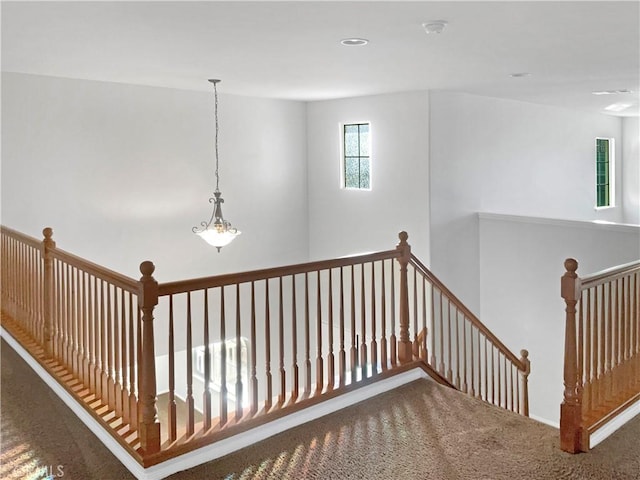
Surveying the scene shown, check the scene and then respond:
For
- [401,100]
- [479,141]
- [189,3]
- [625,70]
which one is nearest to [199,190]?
[401,100]

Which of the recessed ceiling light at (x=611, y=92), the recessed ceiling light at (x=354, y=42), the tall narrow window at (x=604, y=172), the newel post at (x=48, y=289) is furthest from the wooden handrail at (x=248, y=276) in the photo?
the tall narrow window at (x=604, y=172)

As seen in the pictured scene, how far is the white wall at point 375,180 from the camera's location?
299 inches

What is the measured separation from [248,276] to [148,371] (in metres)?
0.77

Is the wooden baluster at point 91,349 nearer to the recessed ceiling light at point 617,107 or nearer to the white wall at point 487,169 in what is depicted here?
the white wall at point 487,169

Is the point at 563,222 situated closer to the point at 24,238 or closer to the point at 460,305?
the point at 460,305

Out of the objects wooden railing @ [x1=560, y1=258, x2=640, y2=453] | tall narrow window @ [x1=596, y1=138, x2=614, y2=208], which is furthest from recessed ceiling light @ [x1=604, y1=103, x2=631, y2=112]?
wooden railing @ [x1=560, y1=258, x2=640, y2=453]

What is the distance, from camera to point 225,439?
334cm

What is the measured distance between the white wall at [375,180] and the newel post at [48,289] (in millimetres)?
4558

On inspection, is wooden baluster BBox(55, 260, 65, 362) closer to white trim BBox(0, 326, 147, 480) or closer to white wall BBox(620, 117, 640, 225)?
white trim BBox(0, 326, 147, 480)

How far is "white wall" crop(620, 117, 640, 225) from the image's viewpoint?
11758 millimetres

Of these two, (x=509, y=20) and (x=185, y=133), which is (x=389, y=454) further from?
(x=185, y=133)

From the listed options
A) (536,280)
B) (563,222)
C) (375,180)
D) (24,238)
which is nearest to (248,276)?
(24,238)

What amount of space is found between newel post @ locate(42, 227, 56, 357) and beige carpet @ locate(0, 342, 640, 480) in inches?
22.2

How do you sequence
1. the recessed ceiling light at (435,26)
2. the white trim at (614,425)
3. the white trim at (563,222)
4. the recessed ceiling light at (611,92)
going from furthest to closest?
the recessed ceiling light at (611,92) → the white trim at (563,222) → the recessed ceiling light at (435,26) → the white trim at (614,425)
